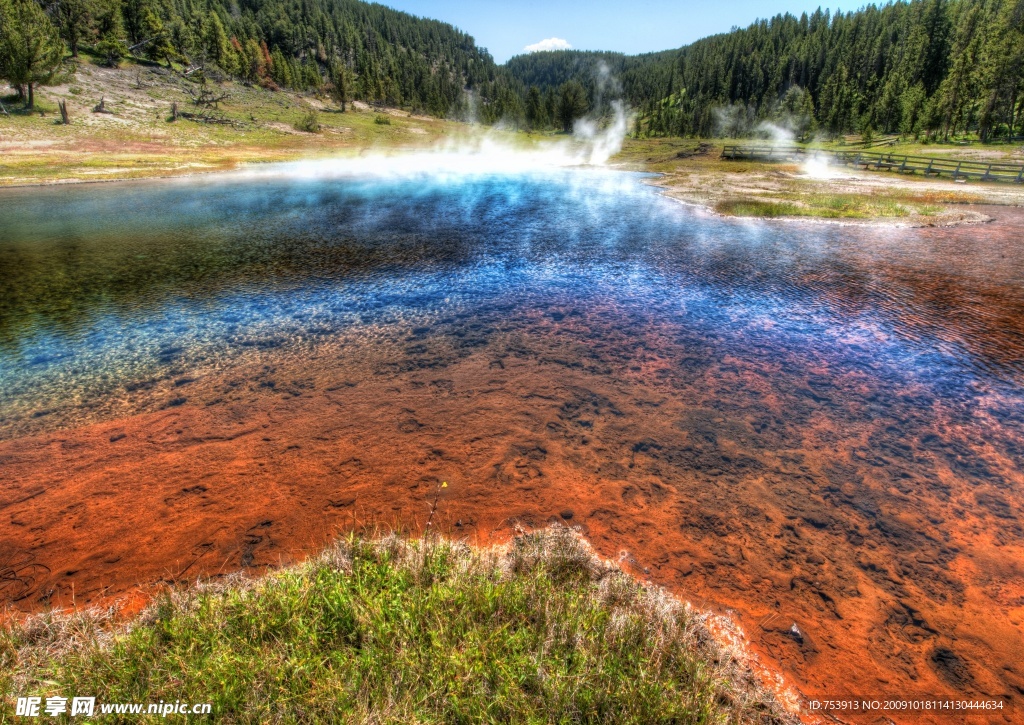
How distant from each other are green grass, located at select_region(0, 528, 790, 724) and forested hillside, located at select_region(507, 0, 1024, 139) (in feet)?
→ 301

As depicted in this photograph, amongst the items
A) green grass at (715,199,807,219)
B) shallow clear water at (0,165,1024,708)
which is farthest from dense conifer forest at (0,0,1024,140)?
shallow clear water at (0,165,1024,708)

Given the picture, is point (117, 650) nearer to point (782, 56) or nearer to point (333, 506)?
point (333, 506)

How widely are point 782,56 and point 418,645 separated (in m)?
173

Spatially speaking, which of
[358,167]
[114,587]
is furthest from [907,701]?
[358,167]

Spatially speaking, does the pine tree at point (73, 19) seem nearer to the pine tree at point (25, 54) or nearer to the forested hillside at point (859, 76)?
the pine tree at point (25, 54)

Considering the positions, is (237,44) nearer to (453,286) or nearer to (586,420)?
(453,286)

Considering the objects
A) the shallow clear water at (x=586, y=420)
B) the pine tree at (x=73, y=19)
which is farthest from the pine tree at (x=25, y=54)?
the shallow clear water at (x=586, y=420)

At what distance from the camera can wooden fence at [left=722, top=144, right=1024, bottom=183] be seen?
38250 mm

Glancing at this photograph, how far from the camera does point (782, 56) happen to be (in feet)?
427

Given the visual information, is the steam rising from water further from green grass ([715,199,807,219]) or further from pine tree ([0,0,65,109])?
pine tree ([0,0,65,109])

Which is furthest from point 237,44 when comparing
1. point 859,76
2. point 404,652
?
point 859,76

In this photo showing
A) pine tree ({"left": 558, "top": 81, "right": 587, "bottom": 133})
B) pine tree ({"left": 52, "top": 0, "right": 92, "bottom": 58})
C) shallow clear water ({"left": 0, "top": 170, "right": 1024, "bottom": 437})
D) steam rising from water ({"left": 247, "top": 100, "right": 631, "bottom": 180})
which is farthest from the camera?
pine tree ({"left": 558, "top": 81, "right": 587, "bottom": 133})

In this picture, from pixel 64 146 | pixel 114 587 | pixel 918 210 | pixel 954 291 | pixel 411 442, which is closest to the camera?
pixel 114 587

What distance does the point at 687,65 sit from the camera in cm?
15875
